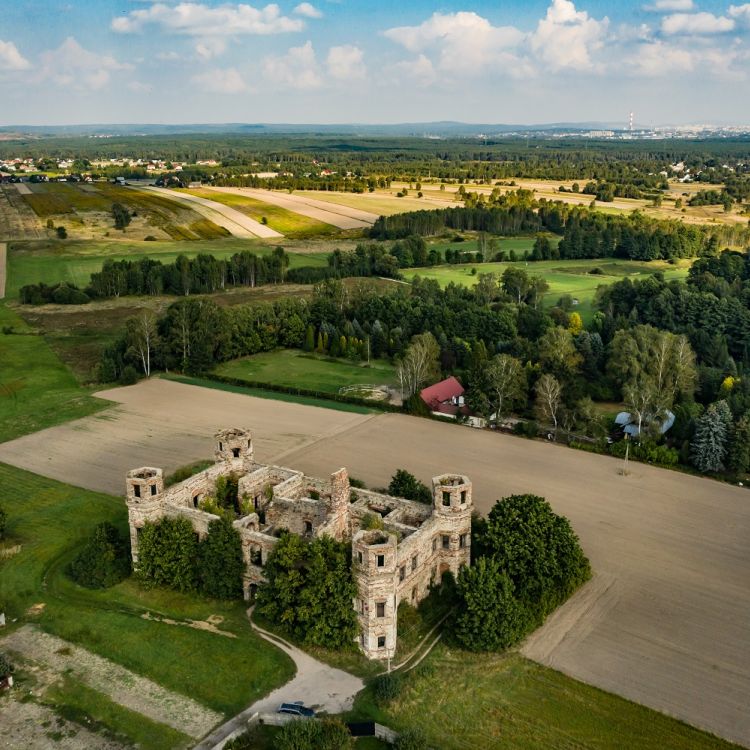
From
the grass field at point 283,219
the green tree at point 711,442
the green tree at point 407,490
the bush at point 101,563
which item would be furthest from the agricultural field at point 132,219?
the green tree at point 711,442

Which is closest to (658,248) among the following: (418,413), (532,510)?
(418,413)

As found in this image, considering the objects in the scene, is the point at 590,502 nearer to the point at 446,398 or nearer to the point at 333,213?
the point at 446,398

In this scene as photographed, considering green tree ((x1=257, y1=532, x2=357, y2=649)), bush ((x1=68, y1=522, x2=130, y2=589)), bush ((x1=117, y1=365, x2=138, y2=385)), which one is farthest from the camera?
bush ((x1=117, y1=365, x2=138, y2=385))

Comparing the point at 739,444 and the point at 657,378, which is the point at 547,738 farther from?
the point at 657,378

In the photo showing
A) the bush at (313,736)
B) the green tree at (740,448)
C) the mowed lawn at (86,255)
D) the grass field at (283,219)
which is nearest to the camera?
the bush at (313,736)

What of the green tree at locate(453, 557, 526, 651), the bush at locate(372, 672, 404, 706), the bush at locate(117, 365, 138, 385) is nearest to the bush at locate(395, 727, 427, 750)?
the bush at locate(372, 672, 404, 706)

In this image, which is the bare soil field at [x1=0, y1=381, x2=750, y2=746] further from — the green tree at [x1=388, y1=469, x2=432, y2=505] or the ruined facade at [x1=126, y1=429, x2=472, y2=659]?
the ruined facade at [x1=126, y1=429, x2=472, y2=659]

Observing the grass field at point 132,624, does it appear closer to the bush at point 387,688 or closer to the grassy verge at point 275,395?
the bush at point 387,688

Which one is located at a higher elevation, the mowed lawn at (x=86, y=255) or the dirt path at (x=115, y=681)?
the mowed lawn at (x=86, y=255)
